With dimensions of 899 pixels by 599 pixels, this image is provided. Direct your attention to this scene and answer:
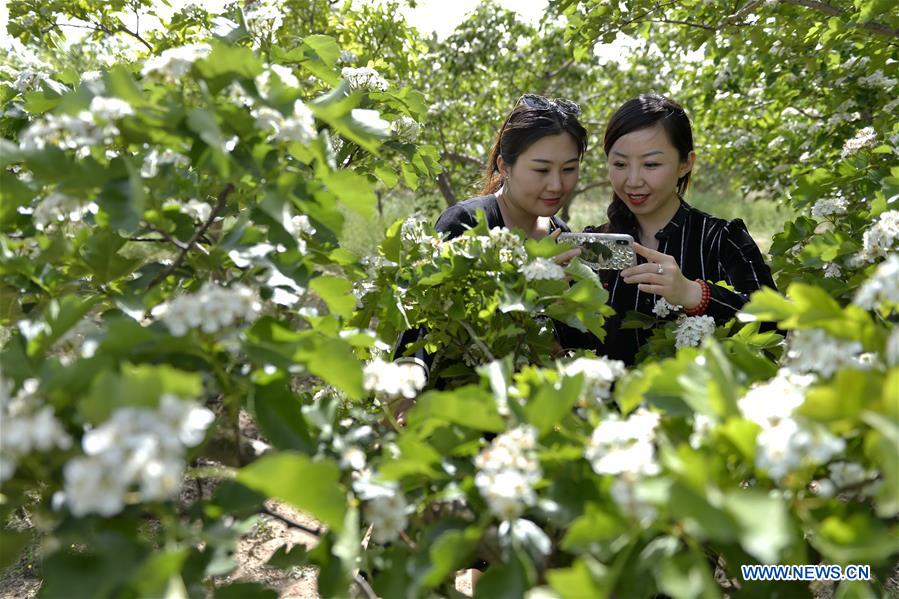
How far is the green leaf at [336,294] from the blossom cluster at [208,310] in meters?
0.22

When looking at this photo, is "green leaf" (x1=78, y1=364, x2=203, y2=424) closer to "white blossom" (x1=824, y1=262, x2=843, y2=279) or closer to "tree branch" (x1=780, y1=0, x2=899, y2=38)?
"white blossom" (x1=824, y1=262, x2=843, y2=279)

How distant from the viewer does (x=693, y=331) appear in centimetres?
172

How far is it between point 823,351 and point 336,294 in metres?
0.71

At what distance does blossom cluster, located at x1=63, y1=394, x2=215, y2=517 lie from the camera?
2.16ft

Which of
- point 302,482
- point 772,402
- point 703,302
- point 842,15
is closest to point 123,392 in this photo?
point 302,482

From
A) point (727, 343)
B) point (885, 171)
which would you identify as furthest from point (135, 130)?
point (885, 171)

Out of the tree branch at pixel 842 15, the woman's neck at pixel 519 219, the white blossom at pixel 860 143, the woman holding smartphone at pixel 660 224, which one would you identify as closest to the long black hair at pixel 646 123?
the woman holding smartphone at pixel 660 224

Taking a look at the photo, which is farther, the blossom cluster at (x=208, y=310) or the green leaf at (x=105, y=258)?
the green leaf at (x=105, y=258)

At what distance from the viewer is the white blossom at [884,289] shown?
0.87 metres

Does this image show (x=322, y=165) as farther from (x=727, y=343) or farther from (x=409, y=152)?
(x=409, y=152)

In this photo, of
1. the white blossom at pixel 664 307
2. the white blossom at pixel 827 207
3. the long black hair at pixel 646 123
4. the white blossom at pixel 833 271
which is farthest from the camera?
the long black hair at pixel 646 123

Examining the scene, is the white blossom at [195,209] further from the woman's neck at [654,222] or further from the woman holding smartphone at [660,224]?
the woman's neck at [654,222]

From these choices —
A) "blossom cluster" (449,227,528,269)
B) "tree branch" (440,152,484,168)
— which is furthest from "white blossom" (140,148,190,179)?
"tree branch" (440,152,484,168)

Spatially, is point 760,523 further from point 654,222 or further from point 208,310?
point 654,222
